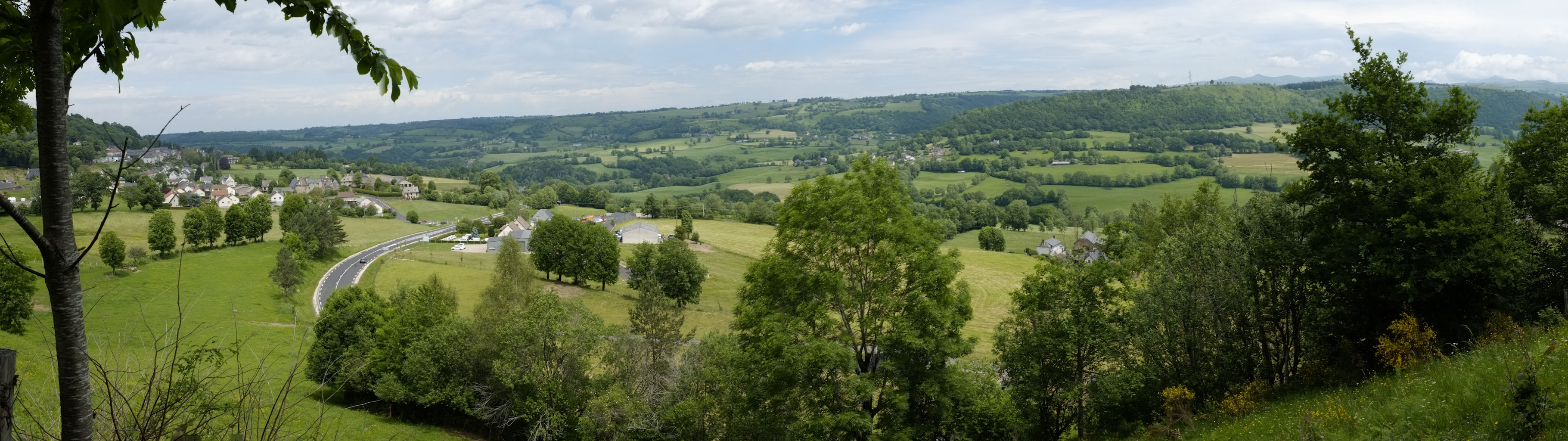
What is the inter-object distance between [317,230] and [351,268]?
22.3ft

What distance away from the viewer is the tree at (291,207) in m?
71.4

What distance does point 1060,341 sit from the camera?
17.4 m

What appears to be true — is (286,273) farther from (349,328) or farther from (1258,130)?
(1258,130)

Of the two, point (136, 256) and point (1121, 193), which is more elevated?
point (136, 256)

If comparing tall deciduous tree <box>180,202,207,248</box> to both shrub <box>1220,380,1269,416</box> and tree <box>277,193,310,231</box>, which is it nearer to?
tree <box>277,193,310,231</box>

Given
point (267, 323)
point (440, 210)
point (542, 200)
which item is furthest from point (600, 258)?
point (542, 200)

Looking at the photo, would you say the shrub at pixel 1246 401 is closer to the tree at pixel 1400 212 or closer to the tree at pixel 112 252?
the tree at pixel 1400 212

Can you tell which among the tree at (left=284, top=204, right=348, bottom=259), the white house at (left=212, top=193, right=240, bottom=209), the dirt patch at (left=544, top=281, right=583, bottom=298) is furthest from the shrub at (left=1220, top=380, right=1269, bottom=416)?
the white house at (left=212, top=193, right=240, bottom=209)

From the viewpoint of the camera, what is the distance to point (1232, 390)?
18.1m

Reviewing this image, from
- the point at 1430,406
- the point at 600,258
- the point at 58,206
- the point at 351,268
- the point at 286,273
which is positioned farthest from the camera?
the point at 351,268

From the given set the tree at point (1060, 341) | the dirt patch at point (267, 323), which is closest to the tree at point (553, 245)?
the dirt patch at point (267, 323)

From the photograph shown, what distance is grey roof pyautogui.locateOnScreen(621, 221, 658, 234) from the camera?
89125 mm

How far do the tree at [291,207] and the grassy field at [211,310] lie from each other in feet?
7.01

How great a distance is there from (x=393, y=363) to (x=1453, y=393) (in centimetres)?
3286
